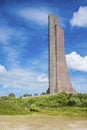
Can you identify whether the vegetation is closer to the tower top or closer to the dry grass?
the dry grass

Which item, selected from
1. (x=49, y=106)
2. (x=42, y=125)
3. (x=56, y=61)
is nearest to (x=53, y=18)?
(x=56, y=61)

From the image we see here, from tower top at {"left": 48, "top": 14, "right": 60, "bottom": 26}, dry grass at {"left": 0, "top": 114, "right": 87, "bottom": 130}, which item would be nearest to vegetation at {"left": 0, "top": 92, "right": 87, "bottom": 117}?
dry grass at {"left": 0, "top": 114, "right": 87, "bottom": 130}

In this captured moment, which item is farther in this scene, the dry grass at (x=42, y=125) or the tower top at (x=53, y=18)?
the tower top at (x=53, y=18)

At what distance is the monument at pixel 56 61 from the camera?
1711 inches

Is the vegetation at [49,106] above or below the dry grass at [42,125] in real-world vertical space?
above

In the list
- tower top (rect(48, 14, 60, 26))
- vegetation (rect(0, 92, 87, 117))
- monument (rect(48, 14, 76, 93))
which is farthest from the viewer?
tower top (rect(48, 14, 60, 26))

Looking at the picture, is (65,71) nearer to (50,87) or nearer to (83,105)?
(50,87)

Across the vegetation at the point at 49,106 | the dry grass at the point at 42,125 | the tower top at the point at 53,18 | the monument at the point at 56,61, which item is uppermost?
the tower top at the point at 53,18

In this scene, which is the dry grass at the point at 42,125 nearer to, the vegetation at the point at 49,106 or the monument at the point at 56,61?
the vegetation at the point at 49,106

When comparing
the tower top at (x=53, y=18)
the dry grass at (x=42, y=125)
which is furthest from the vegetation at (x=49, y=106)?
the tower top at (x=53, y=18)

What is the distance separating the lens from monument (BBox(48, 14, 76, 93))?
43463 millimetres

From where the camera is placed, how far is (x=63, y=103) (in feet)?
108

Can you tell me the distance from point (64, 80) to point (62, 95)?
833 centimetres

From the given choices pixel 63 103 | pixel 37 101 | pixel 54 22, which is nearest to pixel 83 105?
pixel 63 103
